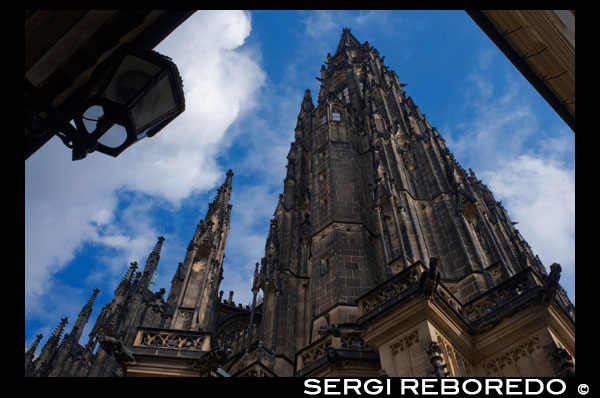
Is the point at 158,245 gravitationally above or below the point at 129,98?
above

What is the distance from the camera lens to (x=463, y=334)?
9.69 m

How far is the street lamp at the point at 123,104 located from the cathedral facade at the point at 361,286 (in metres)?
6.43

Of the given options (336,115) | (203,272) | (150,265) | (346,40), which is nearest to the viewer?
(203,272)

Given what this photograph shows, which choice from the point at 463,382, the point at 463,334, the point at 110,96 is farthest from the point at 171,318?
the point at 110,96

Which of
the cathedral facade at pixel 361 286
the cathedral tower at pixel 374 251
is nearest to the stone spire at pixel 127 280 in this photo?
the cathedral facade at pixel 361 286

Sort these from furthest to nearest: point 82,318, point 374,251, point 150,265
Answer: point 82,318 → point 150,265 → point 374,251

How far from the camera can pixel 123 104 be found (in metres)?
3.66

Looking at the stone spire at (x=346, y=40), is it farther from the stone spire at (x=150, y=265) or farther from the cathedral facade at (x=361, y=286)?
the stone spire at (x=150, y=265)

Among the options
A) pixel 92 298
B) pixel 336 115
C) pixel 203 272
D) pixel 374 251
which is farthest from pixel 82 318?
pixel 374 251

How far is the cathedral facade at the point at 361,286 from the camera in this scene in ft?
30.7

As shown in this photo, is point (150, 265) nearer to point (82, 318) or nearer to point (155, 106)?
point (82, 318)

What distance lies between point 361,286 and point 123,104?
36.2ft

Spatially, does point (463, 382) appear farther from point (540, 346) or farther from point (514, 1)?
point (514, 1)

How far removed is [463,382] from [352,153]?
15454 millimetres
